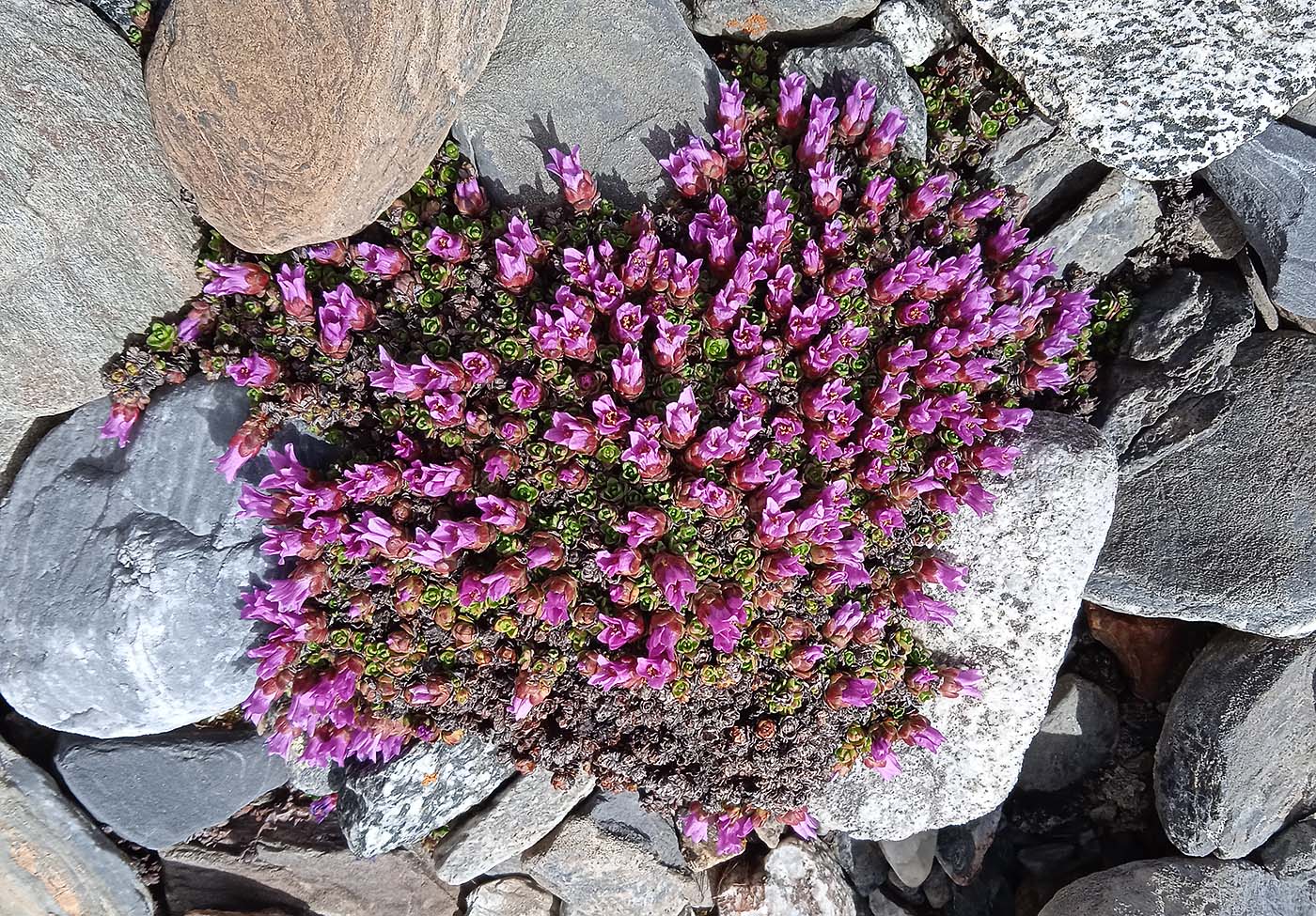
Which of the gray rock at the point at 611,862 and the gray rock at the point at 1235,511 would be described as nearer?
the gray rock at the point at 1235,511

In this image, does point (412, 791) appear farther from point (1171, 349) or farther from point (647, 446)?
point (1171, 349)

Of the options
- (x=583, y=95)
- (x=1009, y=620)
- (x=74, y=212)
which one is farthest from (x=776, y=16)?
(x=74, y=212)

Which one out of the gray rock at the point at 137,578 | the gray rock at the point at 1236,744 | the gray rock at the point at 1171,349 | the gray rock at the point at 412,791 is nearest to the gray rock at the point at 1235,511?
the gray rock at the point at 1171,349

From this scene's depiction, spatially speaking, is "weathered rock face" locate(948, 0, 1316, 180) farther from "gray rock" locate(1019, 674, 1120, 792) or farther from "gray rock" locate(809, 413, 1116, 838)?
"gray rock" locate(1019, 674, 1120, 792)

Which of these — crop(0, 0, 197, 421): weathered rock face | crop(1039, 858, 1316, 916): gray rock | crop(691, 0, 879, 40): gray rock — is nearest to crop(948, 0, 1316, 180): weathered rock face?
crop(691, 0, 879, 40): gray rock

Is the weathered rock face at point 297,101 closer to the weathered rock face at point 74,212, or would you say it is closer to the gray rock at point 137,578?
the weathered rock face at point 74,212

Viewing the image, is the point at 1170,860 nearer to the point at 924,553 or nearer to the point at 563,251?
the point at 924,553
